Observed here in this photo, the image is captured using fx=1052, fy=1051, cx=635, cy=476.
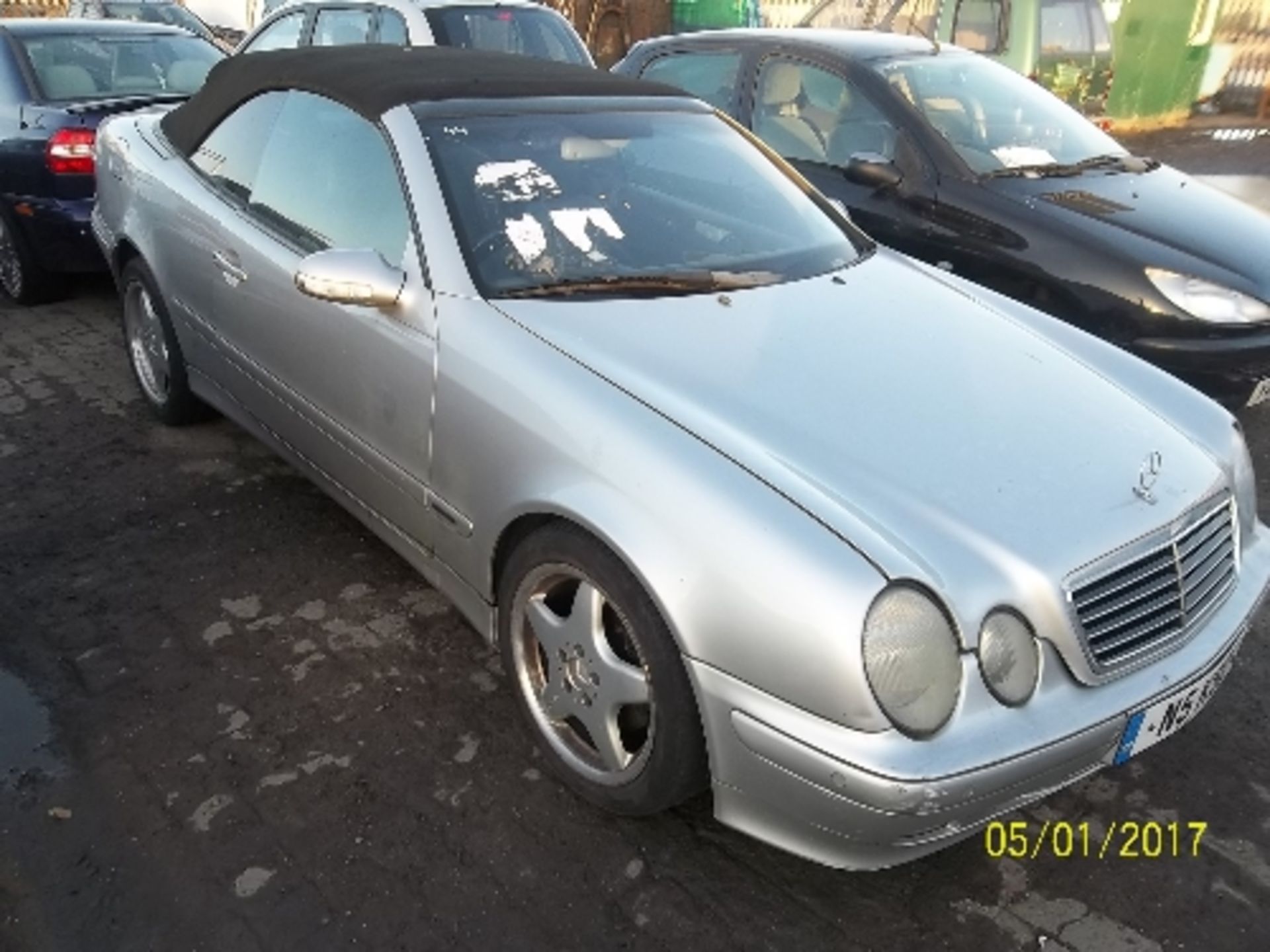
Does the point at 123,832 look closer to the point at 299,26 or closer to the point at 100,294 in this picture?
the point at 100,294

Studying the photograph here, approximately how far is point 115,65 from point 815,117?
3947 mm

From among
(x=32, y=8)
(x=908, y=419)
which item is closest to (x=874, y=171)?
(x=908, y=419)

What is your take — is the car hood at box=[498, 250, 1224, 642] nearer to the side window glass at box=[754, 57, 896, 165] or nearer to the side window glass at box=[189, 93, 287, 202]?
the side window glass at box=[189, 93, 287, 202]

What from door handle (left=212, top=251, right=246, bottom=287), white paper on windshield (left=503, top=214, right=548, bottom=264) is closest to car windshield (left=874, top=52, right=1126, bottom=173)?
white paper on windshield (left=503, top=214, right=548, bottom=264)

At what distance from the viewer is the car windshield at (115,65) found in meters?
5.70

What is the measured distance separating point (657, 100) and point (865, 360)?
1.34m

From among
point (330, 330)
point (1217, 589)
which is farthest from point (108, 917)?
point (1217, 589)

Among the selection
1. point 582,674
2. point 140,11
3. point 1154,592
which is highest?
point 1154,592

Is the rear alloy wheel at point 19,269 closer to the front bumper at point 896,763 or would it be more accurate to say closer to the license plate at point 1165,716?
the front bumper at point 896,763

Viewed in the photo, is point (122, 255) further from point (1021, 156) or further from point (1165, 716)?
point (1165, 716)

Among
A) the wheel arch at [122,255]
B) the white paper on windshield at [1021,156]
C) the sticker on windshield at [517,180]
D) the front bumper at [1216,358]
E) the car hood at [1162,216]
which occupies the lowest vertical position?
the front bumper at [1216,358]

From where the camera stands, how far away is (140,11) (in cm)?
1199

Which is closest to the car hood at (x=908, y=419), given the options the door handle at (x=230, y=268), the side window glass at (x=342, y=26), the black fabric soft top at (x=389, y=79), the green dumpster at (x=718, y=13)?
the black fabric soft top at (x=389, y=79)

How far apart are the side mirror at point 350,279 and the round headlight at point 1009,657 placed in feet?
5.39
